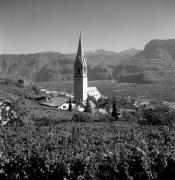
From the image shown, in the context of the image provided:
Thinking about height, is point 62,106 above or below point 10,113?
below

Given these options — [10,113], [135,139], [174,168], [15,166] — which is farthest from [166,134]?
[10,113]

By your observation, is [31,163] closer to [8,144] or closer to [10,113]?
[8,144]

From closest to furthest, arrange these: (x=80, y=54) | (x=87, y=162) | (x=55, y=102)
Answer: (x=87, y=162) → (x=55, y=102) → (x=80, y=54)

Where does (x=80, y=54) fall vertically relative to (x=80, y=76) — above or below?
above

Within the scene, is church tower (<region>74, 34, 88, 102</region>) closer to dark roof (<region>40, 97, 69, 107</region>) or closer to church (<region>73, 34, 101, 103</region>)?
church (<region>73, 34, 101, 103</region>)

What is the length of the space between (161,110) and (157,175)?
45.0 feet

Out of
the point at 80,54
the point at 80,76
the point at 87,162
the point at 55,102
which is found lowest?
the point at 55,102

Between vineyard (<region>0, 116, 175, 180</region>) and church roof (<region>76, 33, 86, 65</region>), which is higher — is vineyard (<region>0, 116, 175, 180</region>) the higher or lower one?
the lower one

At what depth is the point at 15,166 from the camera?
39.7ft

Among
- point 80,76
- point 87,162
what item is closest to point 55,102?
point 80,76

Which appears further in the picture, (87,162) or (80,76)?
(80,76)

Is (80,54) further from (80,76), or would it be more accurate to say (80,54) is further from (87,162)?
(87,162)

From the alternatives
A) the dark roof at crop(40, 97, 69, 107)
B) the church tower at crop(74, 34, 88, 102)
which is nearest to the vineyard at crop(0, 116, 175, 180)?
the dark roof at crop(40, 97, 69, 107)

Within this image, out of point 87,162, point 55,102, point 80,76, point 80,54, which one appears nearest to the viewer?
point 87,162
